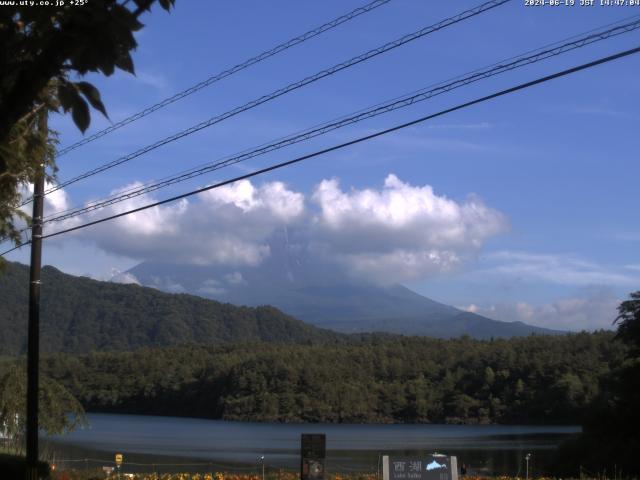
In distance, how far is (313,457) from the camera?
45.7ft

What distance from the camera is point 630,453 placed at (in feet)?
117

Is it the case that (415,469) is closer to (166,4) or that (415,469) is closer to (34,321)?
(34,321)

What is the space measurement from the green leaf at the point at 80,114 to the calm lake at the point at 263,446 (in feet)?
106

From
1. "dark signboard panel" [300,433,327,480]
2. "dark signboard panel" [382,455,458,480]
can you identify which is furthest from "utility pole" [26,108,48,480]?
"dark signboard panel" [382,455,458,480]

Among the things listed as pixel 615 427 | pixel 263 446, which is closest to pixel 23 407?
pixel 615 427

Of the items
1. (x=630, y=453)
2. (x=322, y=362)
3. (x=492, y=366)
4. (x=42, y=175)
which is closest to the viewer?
(x=42, y=175)

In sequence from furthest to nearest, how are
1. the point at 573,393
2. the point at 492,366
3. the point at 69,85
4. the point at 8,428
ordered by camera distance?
the point at 492,366, the point at 573,393, the point at 8,428, the point at 69,85

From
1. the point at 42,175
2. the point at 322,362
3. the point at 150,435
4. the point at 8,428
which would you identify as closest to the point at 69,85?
the point at 42,175

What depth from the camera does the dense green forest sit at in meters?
108

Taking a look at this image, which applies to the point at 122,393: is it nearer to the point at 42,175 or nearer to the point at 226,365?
the point at 226,365

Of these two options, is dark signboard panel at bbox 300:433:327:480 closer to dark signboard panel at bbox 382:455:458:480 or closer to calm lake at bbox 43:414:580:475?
dark signboard panel at bbox 382:455:458:480

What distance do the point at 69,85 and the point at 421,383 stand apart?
391 feet

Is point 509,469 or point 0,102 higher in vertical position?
point 0,102

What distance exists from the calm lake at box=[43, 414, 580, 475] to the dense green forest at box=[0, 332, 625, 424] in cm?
879
